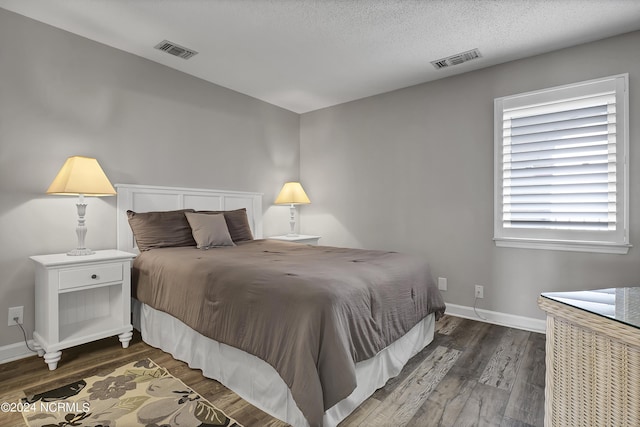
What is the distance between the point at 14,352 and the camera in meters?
2.47

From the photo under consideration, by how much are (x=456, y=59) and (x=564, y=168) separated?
1.40m

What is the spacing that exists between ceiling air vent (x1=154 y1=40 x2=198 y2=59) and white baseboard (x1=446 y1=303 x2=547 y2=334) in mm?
3648

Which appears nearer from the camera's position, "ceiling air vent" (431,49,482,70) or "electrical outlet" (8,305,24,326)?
"electrical outlet" (8,305,24,326)

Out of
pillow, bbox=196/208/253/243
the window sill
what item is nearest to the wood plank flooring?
the window sill

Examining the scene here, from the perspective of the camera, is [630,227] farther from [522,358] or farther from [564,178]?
[522,358]

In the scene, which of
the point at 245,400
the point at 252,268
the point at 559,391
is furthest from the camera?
the point at 252,268

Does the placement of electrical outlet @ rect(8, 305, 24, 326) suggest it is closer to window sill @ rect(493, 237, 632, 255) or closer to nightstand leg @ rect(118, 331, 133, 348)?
nightstand leg @ rect(118, 331, 133, 348)

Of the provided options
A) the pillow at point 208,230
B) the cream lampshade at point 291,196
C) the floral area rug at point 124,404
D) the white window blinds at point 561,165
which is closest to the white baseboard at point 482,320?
the floral area rug at point 124,404

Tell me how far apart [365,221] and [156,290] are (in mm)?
2579

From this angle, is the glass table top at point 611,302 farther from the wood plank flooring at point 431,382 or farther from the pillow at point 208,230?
the pillow at point 208,230

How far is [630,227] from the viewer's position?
2.63 metres

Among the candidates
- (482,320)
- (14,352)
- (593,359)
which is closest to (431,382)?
(593,359)

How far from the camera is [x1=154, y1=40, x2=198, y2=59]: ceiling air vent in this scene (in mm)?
2953

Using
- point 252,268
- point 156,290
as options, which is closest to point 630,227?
point 252,268
